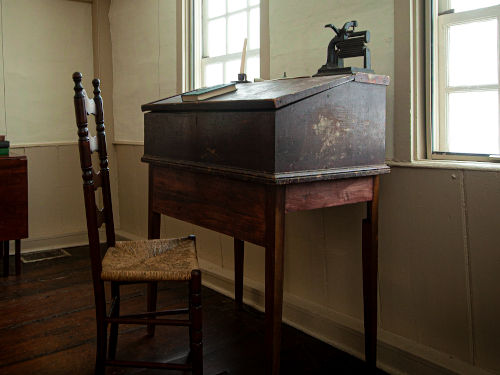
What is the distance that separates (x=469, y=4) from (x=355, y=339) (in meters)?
1.57

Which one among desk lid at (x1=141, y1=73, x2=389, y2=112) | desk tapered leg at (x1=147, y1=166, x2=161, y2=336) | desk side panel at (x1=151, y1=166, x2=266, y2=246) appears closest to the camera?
desk lid at (x1=141, y1=73, x2=389, y2=112)

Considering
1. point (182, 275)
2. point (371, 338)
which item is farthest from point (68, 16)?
point (371, 338)

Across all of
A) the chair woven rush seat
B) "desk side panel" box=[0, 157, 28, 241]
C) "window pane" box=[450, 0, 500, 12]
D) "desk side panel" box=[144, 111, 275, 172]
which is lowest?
the chair woven rush seat

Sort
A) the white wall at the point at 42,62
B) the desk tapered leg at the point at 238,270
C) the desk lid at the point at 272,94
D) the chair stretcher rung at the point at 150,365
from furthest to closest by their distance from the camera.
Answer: the white wall at the point at 42,62 → the desk tapered leg at the point at 238,270 → the chair stretcher rung at the point at 150,365 → the desk lid at the point at 272,94

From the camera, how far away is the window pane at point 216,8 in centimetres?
350

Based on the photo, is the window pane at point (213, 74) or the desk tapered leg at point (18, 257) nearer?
the window pane at point (213, 74)

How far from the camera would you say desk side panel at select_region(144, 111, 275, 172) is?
1764 mm

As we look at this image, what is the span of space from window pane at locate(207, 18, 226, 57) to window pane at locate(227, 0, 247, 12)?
101 millimetres

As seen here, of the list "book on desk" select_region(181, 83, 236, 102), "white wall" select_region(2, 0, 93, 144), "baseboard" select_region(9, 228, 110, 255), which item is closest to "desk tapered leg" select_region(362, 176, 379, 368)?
"book on desk" select_region(181, 83, 236, 102)

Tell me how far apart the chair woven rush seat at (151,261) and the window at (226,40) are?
4.47 ft

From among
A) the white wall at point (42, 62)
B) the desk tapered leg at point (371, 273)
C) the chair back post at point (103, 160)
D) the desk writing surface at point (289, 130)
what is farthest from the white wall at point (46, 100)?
the desk tapered leg at point (371, 273)

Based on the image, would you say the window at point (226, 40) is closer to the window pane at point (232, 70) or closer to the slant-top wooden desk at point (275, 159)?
the window pane at point (232, 70)

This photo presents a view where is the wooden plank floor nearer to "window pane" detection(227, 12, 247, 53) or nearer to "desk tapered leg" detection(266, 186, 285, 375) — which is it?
"desk tapered leg" detection(266, 186, 285, 375)

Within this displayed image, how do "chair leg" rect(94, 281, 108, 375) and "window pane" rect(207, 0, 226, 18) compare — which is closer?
"chair leg" rect(94, 281, 108, 375)
